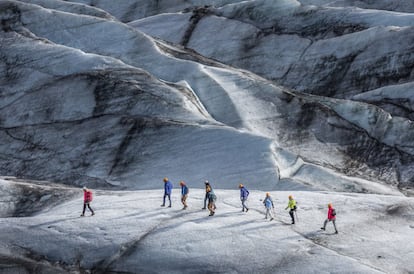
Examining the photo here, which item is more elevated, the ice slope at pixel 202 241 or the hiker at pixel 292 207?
the hiker at pixel 292 207

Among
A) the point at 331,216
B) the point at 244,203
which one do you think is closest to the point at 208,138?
the point at 244,203

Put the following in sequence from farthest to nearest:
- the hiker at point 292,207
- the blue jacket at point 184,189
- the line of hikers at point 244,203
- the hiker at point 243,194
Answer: the blue jacket at point 184,189 → the hiker at point 243,194 → the hiker at point 292,207 → the line of hikers at point 244,203

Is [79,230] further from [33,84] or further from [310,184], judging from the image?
[33,84]

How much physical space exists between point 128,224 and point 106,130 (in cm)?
1533

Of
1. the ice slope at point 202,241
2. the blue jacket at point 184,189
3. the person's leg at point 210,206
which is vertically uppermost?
the blue jacket at point 184,189

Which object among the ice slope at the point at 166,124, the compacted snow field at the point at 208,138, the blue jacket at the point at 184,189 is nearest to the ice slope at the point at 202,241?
the compacted snow field at the point at 208,138

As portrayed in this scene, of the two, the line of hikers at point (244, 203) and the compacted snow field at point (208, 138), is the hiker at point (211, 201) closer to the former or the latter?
the line of hikers at point (244, 203)

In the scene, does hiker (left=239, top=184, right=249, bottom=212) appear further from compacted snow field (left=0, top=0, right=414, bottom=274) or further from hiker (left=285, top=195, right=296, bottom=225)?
hiker (left=285, top=195, right=296, bottom=225)

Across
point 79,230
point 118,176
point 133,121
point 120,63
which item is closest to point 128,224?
point 79,230

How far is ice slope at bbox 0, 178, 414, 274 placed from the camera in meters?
23.2

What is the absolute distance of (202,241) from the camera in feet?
79.6

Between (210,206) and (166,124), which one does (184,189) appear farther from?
(166,124)

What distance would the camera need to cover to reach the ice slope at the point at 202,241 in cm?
2319

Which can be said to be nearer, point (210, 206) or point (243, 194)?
point (210, 206)
